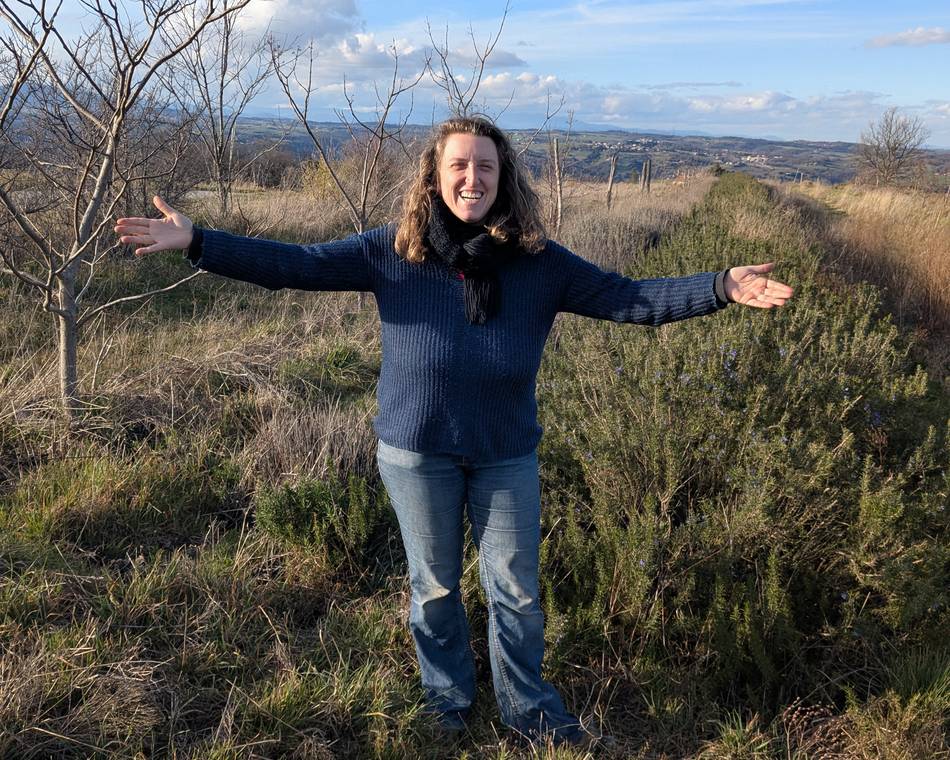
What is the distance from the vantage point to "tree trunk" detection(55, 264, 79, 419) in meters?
4.04

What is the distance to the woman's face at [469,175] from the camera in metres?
2.12

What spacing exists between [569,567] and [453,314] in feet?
4.36

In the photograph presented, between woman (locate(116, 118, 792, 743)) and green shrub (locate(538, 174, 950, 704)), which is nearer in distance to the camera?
woman (locate(116, 118, 792, 743))

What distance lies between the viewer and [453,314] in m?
2.13

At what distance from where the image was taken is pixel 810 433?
3.34m

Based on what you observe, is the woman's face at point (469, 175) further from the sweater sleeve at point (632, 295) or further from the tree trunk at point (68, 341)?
the tree trunk at point (68, 341)

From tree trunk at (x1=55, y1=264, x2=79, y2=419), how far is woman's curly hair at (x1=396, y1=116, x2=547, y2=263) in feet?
8.86

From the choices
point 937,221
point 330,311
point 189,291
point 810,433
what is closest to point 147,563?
point 810,433

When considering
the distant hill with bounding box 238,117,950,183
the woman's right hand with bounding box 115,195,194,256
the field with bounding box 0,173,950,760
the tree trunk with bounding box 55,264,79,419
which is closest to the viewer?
the woman's right hand with bounding box 115,195,194,256

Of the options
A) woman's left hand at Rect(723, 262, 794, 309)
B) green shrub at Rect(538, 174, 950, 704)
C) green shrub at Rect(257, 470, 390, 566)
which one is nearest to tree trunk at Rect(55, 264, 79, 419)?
green shrub at Rect(257, 470, 390, 566)

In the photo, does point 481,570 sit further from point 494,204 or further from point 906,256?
point 906,256

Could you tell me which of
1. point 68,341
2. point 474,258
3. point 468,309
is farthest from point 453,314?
point 68,341

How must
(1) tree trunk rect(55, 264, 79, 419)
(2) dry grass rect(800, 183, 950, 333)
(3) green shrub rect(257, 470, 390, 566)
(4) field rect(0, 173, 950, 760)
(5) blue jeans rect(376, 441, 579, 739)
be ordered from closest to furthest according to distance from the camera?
1. (5) blue jeans rect(376, 441, 579, 739)
2. (4) field rect(0, 173, 950, 760)
3. (3) green shrub rect(257, 470, 390, 566)
4. (1) tree trunk rect(55, 264, 79, 419)
5. (2) dry grass rect(800, 183, 950, 333)

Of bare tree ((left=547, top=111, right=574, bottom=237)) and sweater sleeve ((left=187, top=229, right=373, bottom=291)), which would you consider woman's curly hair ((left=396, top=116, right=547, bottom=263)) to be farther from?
bare tree ((left=547, top=111, right=574, bottom=237))
